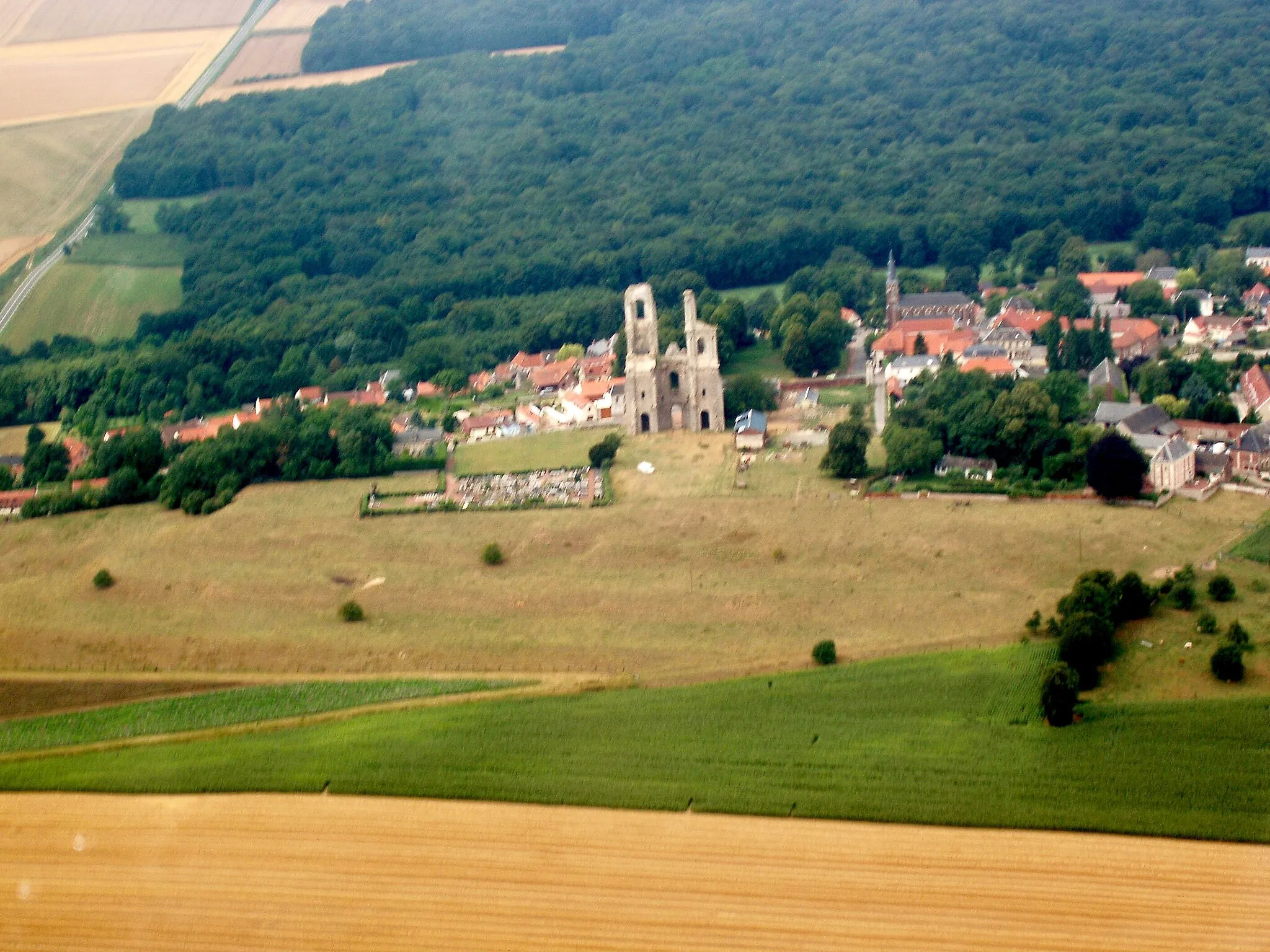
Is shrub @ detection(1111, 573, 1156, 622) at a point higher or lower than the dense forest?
higher

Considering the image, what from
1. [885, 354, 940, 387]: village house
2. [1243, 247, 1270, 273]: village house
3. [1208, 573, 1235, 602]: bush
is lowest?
[1243, 247, 1270, 273]: village house

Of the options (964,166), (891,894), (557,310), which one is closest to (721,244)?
(557,310)

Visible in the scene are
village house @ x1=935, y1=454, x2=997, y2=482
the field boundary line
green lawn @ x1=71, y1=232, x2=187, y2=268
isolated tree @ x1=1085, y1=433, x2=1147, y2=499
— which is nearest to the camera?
the field boundary line

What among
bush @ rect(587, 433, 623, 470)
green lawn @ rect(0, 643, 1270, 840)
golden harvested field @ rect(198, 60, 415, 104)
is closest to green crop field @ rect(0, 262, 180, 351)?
golden harvested field @ rect(198, 60, 415, 104)

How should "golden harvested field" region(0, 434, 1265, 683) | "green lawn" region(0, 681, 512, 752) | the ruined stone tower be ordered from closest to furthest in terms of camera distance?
"green lawn" region(0, 681, 512, 752), "golden harvested field" region(0, 434, 1265, 683), the ruined stone tower

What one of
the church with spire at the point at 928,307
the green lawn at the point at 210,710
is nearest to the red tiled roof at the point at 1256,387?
the church with spire at the point at 928,307

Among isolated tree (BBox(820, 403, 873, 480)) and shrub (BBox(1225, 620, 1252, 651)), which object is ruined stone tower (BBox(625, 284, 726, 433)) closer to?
isolated tree (BBox(820, 403, 873, 480))

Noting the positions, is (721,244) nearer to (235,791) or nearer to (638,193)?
(638,193)
